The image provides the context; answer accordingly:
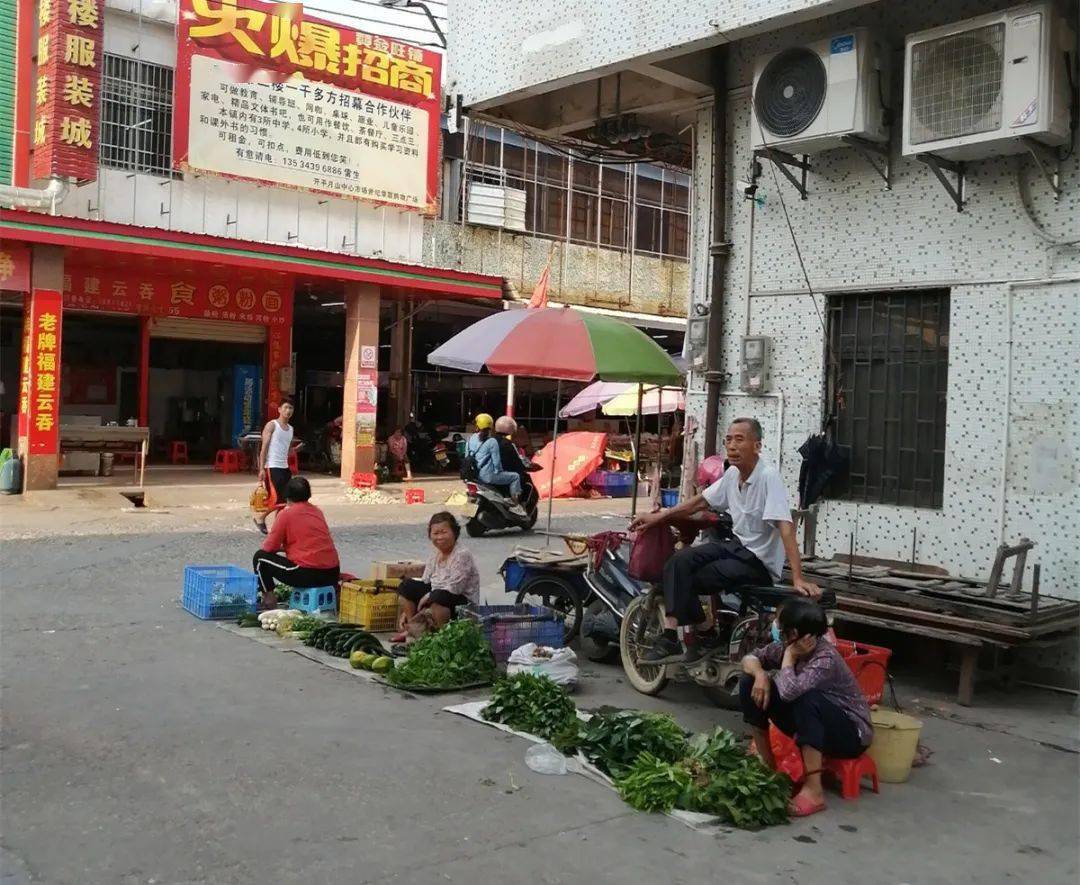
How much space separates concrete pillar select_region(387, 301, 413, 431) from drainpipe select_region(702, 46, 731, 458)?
48.8 feet

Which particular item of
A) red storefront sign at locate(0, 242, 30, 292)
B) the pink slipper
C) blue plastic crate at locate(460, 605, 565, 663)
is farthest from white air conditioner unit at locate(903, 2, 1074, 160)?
red storefront sign at locate(0, 242, 30, 292)

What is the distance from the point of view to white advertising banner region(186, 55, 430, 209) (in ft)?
61.3

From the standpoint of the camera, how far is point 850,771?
16.0 feet

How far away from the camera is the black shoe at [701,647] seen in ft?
20.5

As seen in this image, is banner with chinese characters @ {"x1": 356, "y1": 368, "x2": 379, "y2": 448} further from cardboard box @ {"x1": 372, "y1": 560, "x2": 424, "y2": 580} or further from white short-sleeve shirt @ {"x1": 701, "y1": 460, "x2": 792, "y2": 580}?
white short-sleeve shirt @ {"x1": 701, "y1": 460, "x2": 792, "y2": 580}

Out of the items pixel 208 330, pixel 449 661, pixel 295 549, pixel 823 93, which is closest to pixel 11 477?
pixel 208 330

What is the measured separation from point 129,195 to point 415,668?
14.4 metres

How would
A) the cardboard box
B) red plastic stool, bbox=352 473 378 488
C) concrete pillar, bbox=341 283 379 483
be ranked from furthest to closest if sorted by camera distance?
concrete pillar, bbox=341 283 379 483 < red plastic stool, bbox=352 473 378 488 < the cardboard box

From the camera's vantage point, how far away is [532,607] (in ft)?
24.9

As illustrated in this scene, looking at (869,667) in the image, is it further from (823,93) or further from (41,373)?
(41,373)

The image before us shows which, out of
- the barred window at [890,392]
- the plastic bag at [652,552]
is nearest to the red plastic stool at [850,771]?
the plastic bag at [652,552]

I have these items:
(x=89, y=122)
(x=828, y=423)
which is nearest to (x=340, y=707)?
(x=828, y=423)

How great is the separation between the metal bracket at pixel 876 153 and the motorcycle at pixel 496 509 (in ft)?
24.2

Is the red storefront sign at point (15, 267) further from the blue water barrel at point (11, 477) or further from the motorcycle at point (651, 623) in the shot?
the motorcycle at point (651, 623)
